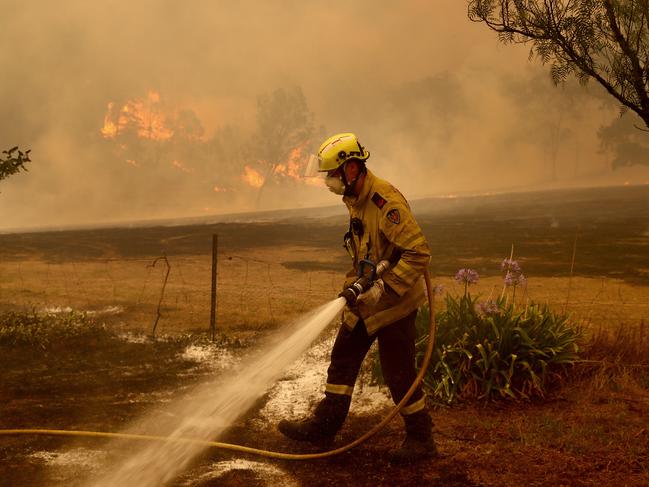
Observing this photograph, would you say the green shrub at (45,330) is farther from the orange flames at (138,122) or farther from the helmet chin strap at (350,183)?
the orange flames at (138,122)

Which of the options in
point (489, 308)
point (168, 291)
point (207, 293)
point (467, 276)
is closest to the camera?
point (489, 308)

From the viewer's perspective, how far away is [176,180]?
197 ft

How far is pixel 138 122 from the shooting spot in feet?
197

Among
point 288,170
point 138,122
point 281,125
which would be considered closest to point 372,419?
point 281,125

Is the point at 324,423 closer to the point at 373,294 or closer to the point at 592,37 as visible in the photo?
the point at 373,294

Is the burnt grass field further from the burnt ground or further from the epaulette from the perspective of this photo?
the burnt ground

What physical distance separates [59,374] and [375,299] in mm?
4175

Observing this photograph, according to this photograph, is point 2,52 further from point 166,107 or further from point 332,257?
point 332,257

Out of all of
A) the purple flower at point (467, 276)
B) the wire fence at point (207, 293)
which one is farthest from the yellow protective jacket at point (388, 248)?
the wire fence at point (207, 293)

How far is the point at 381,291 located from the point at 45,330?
5.52m

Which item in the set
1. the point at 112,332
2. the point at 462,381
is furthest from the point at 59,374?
the point at 462,381

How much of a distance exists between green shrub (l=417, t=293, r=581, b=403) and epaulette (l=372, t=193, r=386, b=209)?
1.90 m

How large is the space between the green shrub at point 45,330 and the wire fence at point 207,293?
0.83 m

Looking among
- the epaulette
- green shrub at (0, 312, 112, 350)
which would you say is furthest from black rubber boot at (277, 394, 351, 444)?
green shrub at (0, 312, 112, 350)
